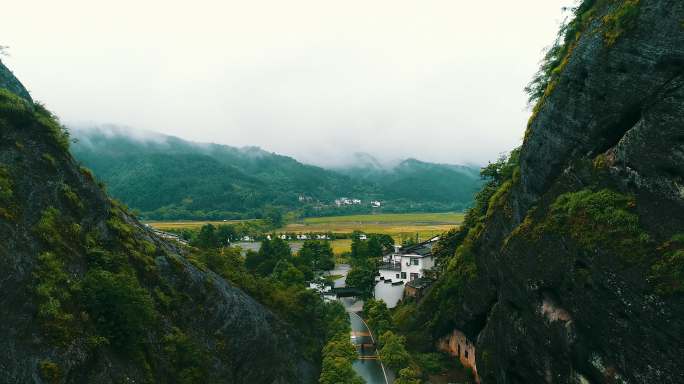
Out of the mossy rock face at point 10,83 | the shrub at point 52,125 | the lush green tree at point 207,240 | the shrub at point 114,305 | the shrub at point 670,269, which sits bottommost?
the lush green tree at point 207,240

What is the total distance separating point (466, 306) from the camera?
38562 mm

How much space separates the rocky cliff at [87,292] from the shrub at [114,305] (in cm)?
5

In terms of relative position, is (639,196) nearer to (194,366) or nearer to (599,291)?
(599,291)

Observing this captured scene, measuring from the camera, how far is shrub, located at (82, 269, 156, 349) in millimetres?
18641

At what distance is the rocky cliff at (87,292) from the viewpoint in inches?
631

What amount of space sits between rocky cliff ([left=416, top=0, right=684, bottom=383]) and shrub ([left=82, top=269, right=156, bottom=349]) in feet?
69.0

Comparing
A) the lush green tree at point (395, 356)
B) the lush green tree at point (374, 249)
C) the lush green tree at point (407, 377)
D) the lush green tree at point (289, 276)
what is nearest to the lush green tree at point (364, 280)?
the lush green tree at point (289, 276)

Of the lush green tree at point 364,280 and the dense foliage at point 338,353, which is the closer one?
the dense foliage at point 338,353

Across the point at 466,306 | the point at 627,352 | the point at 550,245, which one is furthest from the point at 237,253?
the point at 627,352

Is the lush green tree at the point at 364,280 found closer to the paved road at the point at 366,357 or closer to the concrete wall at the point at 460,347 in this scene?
the paved road at the point at 366,357

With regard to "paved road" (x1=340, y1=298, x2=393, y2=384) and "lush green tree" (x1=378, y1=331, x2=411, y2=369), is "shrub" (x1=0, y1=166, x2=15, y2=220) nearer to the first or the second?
"lush green tree" (x1=378, y1=331, x2=411, y2=369)

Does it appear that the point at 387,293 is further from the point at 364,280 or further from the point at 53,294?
the point at 53,294

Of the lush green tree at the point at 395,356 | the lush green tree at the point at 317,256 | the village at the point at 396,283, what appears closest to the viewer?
the lush green tree at the point at 395,356

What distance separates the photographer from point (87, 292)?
18.7 m
